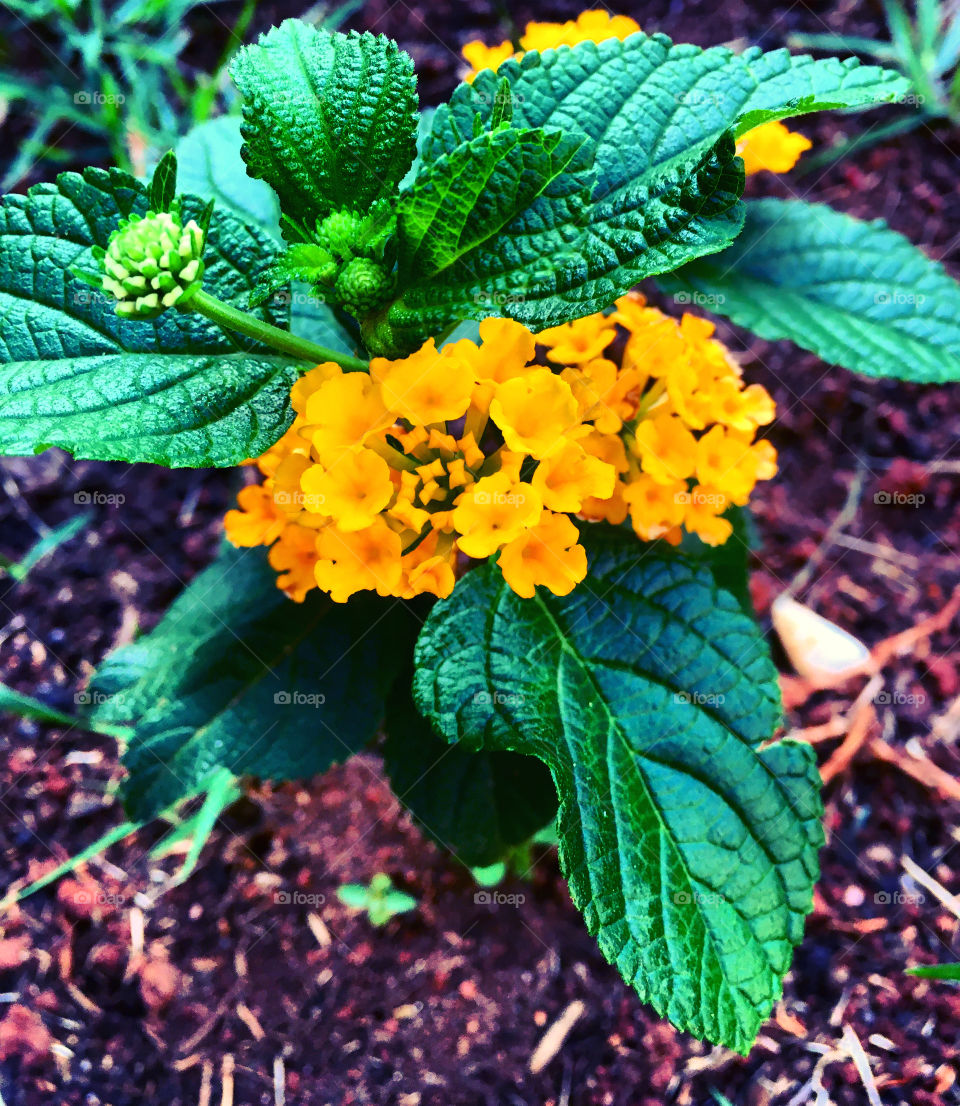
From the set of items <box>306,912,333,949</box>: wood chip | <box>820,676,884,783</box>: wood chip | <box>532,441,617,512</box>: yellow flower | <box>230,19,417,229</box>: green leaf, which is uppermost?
<box>230,19,417,229</box>: green leaf

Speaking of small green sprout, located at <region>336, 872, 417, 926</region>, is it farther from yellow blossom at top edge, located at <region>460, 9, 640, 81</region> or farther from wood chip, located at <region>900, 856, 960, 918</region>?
yellow blossom at top edge, located at <region>460, 9, 640, 81</region>

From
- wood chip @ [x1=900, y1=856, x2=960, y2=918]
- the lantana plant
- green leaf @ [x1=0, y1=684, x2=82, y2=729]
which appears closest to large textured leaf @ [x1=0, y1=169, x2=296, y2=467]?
the lantana plant

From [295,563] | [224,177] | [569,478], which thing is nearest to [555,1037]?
[295,563]

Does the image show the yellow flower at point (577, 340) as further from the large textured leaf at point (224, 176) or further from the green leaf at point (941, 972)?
the green leaf at point (941, 972)

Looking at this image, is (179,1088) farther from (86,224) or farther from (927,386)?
(927,386)

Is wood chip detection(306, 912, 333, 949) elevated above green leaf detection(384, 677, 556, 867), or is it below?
below

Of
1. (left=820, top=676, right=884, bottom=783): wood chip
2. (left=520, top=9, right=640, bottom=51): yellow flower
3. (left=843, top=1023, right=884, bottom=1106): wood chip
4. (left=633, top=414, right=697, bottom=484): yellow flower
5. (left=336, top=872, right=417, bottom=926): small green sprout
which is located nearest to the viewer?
(left=633, top=414, right=697, bottom=484): yellow flower

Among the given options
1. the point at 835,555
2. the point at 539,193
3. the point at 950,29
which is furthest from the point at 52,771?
the point at 950,29
